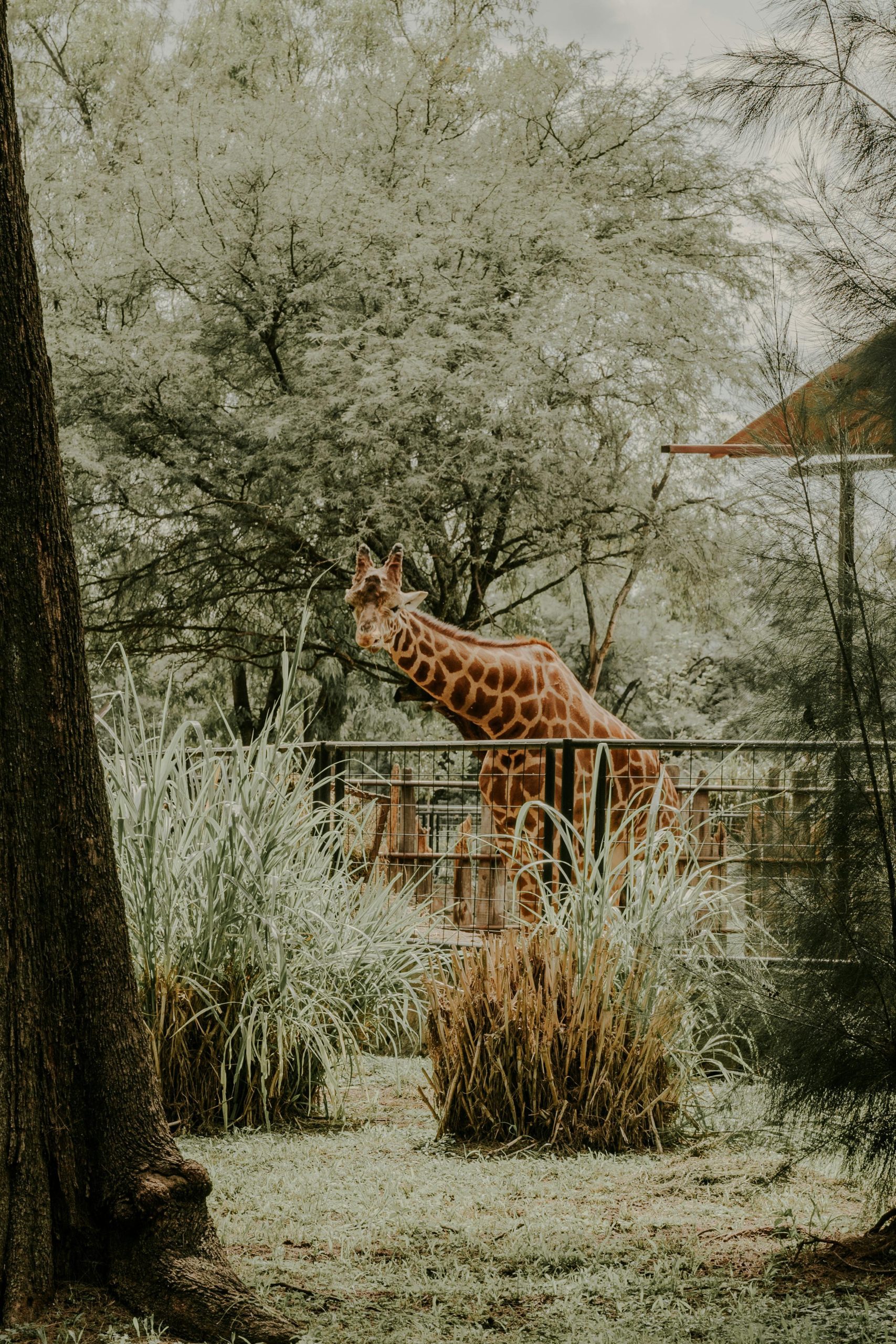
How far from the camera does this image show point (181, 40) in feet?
69.9

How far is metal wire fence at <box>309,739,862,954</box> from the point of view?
3.48 metres

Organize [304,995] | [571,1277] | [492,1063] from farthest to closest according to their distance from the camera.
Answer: [304,995] < [492,1063] < [571,1277]

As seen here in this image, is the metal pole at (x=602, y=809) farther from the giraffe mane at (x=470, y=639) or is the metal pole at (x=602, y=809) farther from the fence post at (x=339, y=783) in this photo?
the giraffe mane at (x=470, y=639)

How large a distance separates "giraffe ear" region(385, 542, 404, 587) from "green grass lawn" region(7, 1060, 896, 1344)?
669 centimetres

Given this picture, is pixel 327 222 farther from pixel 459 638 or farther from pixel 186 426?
pixel 459 638

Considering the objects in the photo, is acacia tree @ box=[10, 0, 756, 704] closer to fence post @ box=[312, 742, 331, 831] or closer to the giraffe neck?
the giraffe neck

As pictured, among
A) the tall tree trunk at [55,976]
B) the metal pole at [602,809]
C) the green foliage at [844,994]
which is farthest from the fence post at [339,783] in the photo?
the tall tree trunk at [55,976]

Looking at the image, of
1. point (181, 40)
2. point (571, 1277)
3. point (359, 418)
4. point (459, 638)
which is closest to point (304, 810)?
point (571, 1277)

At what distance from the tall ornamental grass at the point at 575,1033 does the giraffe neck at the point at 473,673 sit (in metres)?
5.97

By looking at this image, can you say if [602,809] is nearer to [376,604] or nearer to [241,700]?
[376,604]

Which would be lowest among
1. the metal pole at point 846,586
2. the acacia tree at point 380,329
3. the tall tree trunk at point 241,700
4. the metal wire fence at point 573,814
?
the metal wire fence at point 573,814

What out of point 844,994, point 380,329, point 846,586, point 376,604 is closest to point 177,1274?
point 844,994

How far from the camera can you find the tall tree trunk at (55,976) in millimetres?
2666

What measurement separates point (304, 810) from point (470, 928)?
274cm
